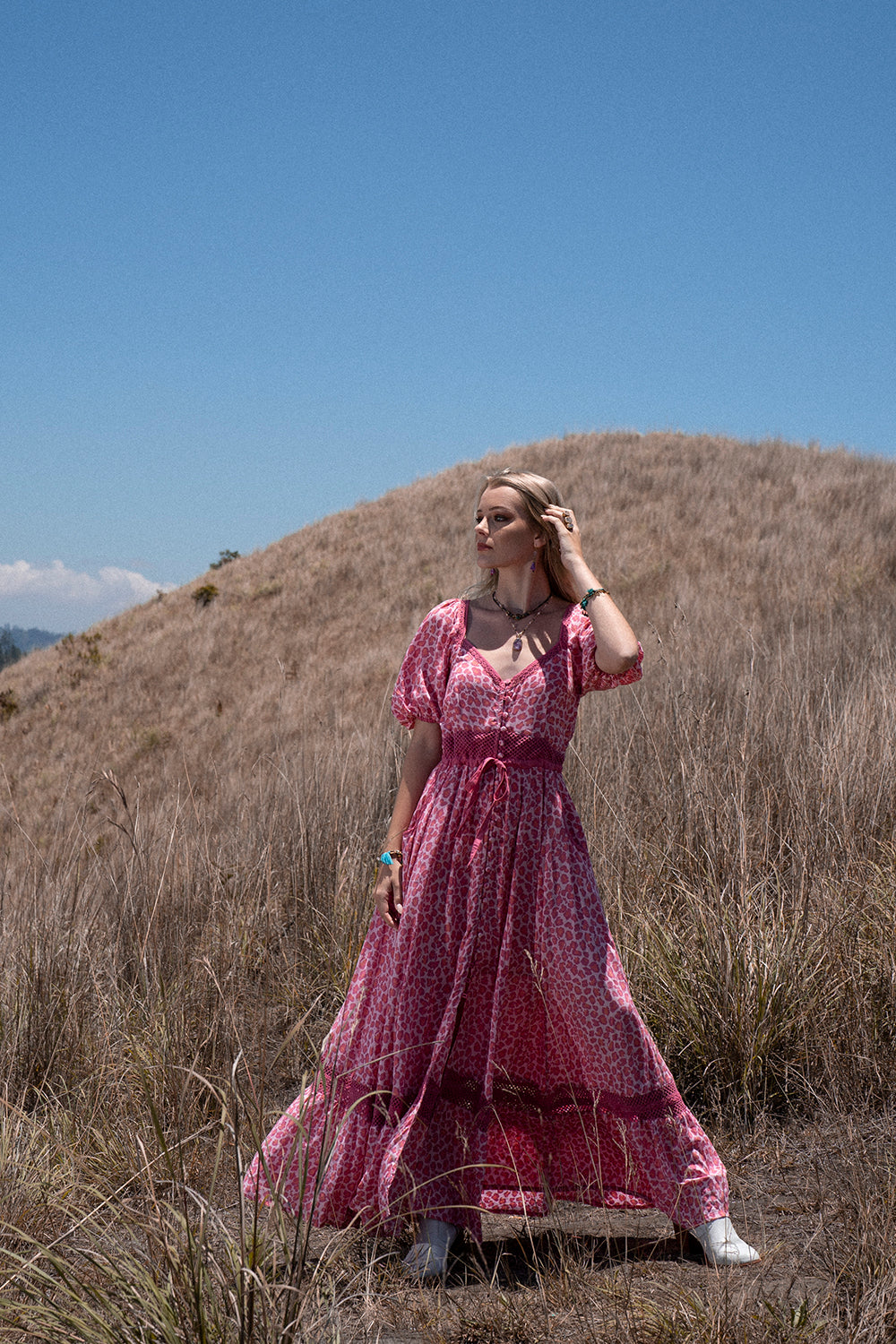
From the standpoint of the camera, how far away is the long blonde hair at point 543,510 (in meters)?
2.82

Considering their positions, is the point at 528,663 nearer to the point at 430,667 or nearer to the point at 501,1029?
the point at 430,667

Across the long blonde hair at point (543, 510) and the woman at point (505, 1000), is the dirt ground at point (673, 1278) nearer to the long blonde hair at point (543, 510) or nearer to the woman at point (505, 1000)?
the woman at point (505, 1000)

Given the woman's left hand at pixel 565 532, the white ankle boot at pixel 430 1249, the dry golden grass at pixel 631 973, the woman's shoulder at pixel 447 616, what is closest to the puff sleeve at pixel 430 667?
the woman's shoulder at pixel 447 616

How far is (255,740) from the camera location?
1483cm

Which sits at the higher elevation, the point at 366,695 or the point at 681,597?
the point at 681,597

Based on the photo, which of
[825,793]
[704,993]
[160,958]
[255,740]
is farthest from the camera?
[255,740]

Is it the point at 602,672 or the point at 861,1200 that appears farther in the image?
the point at 602,672

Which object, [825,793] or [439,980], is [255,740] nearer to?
[825,793]

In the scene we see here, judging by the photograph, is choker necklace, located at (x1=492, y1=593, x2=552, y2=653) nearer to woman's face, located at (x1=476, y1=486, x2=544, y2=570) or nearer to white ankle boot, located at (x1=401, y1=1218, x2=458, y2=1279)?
woman's face, located at (x1=476, y1=486, x2=544, y2=570)

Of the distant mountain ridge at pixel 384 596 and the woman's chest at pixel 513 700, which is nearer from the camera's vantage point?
the woman's chest at pixel 513 700

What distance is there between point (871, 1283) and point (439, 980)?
1147 millimetres

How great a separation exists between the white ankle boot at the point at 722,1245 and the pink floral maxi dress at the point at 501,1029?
1.1 inches

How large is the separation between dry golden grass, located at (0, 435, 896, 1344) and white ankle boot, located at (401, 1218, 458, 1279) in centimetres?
8

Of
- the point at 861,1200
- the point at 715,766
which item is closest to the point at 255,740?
the point at 715,766
